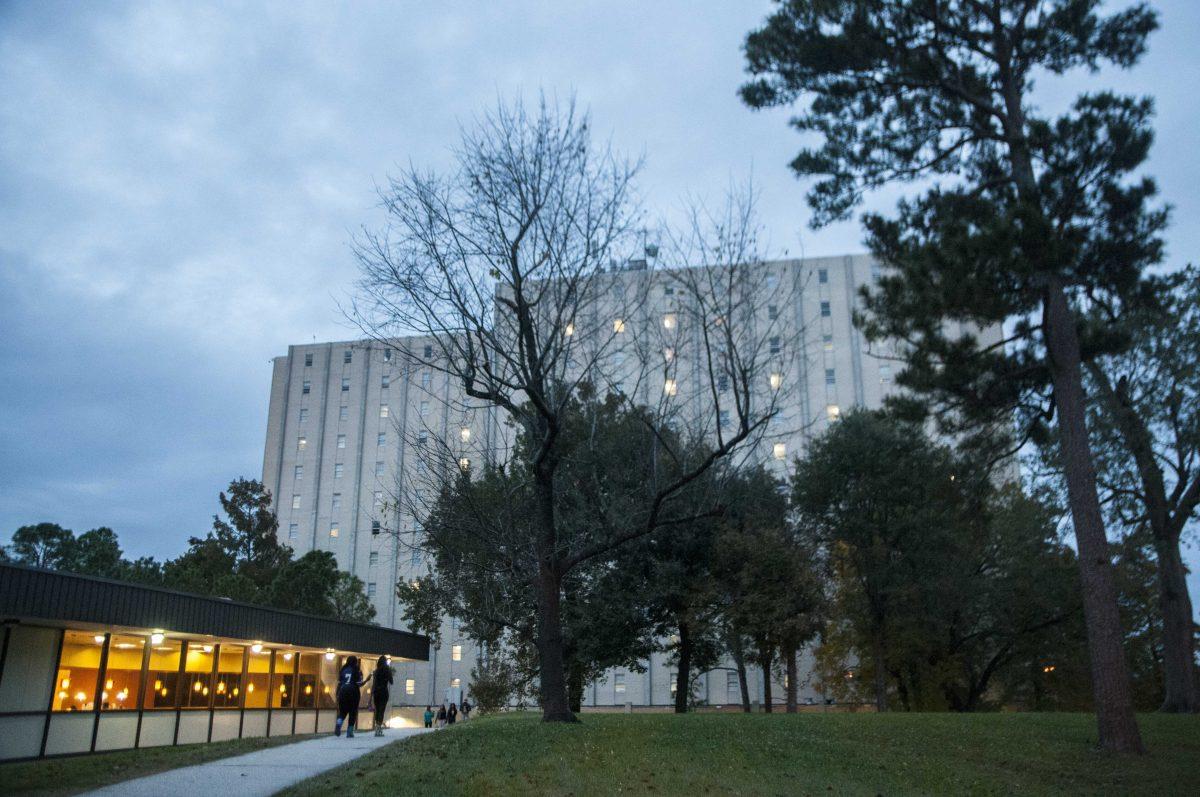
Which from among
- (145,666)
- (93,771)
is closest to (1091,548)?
(93,771)

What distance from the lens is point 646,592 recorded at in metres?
29.6

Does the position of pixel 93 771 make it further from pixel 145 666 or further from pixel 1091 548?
pixel 1091 548

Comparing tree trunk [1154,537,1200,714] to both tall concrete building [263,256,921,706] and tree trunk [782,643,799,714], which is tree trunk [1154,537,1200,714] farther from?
tall concrete building [263,256,921,706]

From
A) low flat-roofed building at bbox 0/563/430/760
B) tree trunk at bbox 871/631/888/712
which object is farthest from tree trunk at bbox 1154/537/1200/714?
low flat-roofed building at bbox 0/563/430/760

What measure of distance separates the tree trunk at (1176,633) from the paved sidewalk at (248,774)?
18.3 meters

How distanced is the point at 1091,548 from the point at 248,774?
42.5 ft

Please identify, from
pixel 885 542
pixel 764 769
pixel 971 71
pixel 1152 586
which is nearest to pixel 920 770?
pixel 764 769

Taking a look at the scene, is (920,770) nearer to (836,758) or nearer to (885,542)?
(836,758)

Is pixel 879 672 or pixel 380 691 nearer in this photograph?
pixel 380 691

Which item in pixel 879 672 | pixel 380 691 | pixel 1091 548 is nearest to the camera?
pixel 1091 548

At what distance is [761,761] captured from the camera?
11.8 metres

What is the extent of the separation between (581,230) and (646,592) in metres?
17.5

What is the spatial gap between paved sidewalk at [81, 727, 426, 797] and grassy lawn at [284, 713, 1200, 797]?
42 centimetres

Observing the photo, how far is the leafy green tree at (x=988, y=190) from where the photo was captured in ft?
48.8
